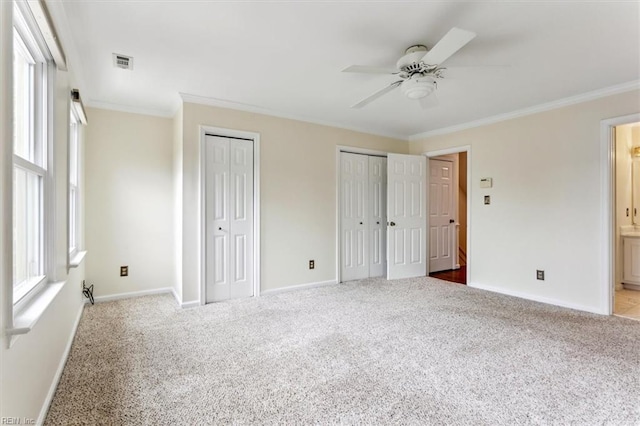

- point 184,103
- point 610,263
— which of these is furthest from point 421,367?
point 184,103

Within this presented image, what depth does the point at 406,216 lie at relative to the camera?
16.0 ft

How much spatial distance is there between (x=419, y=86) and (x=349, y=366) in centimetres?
216

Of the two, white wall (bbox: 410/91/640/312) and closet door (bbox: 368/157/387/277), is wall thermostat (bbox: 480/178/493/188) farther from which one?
closet door (bbox: 368/157/387/277)

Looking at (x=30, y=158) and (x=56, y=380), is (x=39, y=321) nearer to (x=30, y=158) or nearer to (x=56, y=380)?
(x=56, y=380)

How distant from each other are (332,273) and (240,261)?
136 cm

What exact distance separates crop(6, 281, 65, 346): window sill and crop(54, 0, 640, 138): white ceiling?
171 cm

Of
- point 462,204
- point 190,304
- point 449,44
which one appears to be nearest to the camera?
point 449,44

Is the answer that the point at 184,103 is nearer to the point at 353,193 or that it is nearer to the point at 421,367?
the point at 353,193

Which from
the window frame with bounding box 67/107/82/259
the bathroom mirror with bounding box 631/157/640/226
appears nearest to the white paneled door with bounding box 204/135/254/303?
the window frame with bounding box 67/107/82/259

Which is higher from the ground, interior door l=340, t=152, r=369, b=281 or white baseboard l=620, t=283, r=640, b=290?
interior door l=340, t=152, r=369, b=281

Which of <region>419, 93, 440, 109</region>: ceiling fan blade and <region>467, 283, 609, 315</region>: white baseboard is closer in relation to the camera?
<region>419, 93, 440, 109</region>: ceiling fan blade

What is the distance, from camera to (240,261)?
3789 mm

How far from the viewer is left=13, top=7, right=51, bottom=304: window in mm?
1624

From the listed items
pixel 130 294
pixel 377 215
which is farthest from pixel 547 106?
pixel 130 294
